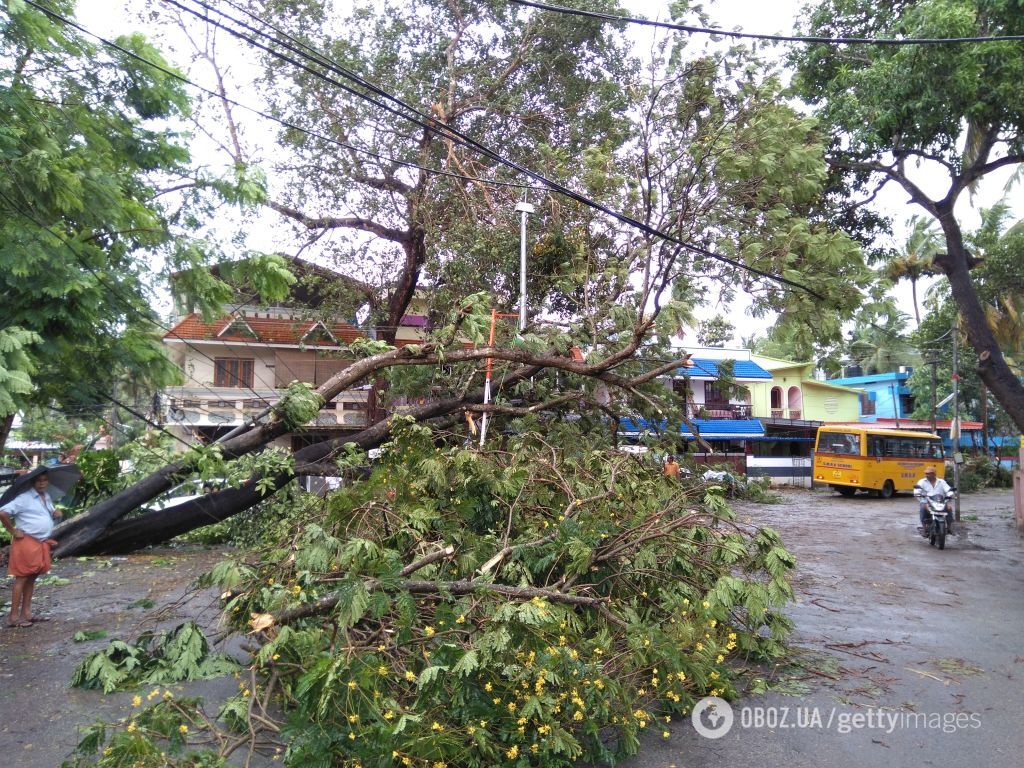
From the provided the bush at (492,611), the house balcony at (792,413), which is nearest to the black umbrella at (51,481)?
the bush at (492,611)

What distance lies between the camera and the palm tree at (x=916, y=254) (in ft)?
88.9

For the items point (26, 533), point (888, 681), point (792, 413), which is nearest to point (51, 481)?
point (26, 533)

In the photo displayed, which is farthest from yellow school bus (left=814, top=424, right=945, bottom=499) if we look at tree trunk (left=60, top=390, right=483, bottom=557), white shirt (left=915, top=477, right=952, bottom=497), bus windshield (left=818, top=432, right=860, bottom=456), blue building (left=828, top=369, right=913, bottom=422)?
tree trunk (left=60, top=390, right=483, bottom=557)

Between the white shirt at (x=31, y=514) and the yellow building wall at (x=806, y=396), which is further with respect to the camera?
the yellow building wall at (x=806, y=396)

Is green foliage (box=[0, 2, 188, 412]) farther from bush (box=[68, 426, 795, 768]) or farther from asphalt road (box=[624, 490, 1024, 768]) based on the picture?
asphalt road (box=[624, 490, 1024, 768])

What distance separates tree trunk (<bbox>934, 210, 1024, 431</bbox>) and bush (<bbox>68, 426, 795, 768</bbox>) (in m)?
9.38

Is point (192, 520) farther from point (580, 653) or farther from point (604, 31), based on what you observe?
point (604, 31)

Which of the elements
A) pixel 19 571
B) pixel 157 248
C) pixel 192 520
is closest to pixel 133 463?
pixel 192 520

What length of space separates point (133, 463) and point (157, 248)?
280cm

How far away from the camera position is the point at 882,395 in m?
50.4

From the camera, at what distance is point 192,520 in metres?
9.74

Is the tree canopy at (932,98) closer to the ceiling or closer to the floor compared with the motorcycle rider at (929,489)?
closer to the ceiling

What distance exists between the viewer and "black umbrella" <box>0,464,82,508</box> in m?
7.21

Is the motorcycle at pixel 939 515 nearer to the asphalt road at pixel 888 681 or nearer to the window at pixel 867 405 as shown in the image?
the asphalt road at pixel 888 681
